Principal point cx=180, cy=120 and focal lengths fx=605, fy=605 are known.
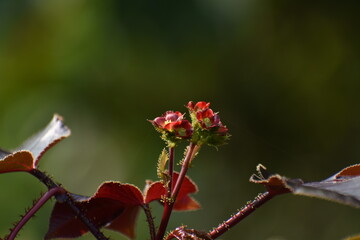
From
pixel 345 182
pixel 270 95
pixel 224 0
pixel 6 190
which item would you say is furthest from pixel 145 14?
pixel 345 182

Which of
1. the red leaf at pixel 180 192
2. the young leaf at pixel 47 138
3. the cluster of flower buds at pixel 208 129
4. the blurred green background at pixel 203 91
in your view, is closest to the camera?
the cluster of flower buds at pixel 208 129

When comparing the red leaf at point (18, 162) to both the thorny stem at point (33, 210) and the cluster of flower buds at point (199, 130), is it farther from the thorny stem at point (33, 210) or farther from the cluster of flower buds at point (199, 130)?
the cluster of flower buds at point (199, 130)

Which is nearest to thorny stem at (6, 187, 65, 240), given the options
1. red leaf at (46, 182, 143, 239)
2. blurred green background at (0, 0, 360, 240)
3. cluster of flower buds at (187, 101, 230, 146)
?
red leaf at (46, 182, 143, 239)

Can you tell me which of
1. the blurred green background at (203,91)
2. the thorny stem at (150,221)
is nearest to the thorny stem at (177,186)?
the thorny stem at (150,221)

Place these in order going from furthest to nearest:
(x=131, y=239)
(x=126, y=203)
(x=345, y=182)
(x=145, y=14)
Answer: (x=145, y=14) → (x=131, y=239) → (x=126, y=203) → (x=345, y=182)

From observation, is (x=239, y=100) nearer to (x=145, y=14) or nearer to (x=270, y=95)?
(x=270, y=95)

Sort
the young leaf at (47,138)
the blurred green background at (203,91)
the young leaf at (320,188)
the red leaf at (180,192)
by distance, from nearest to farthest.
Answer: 1. the young leaf at (320,188)
2. the red leaf at (180,192)
3. the young leaf at (47,138)
4. the blurred green background at (203,91)

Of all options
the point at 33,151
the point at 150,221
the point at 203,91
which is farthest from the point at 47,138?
the point at 203,91
